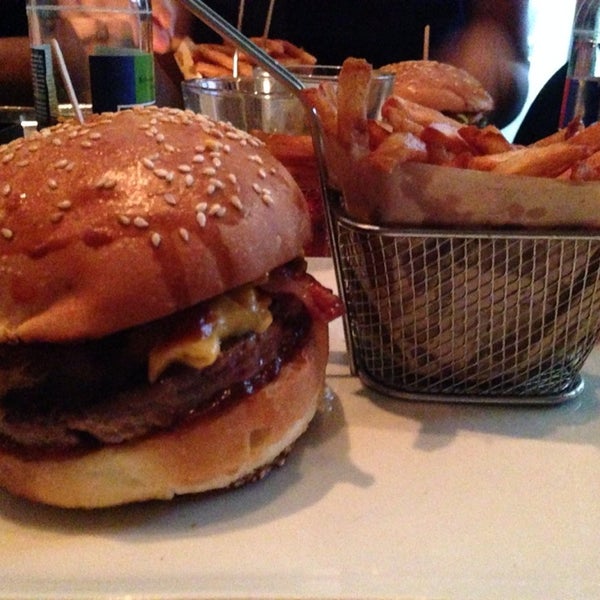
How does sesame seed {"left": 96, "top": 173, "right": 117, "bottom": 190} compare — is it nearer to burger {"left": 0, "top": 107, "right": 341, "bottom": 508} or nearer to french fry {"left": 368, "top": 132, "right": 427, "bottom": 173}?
burger {"left": 0, "top": 107, "right": 341, "bottom": 508}

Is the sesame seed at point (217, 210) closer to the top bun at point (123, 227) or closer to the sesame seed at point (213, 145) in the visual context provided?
the top bun at point (123, 227)

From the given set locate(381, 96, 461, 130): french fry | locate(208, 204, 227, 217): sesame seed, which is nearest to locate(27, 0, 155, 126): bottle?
locate(381, 96, 461, 130): french fry

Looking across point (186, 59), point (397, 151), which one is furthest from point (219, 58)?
point (397, 151)

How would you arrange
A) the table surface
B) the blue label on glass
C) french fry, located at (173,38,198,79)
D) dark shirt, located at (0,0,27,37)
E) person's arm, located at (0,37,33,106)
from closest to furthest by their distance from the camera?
the table surface → the blue label on glass → french fry, located at (173,38,198,79) → person's arm, located at (0,37,33,106) → dark shirt, located at (0,0,27,37)

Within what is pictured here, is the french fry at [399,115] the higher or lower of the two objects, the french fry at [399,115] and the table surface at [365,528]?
the higher

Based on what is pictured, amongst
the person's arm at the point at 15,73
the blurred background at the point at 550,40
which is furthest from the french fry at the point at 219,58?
the blurred background at the point at 550,40

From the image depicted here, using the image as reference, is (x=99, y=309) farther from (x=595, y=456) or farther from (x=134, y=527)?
(x=595, y=456)

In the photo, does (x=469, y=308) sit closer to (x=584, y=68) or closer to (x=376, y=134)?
(x=376, y=134)
